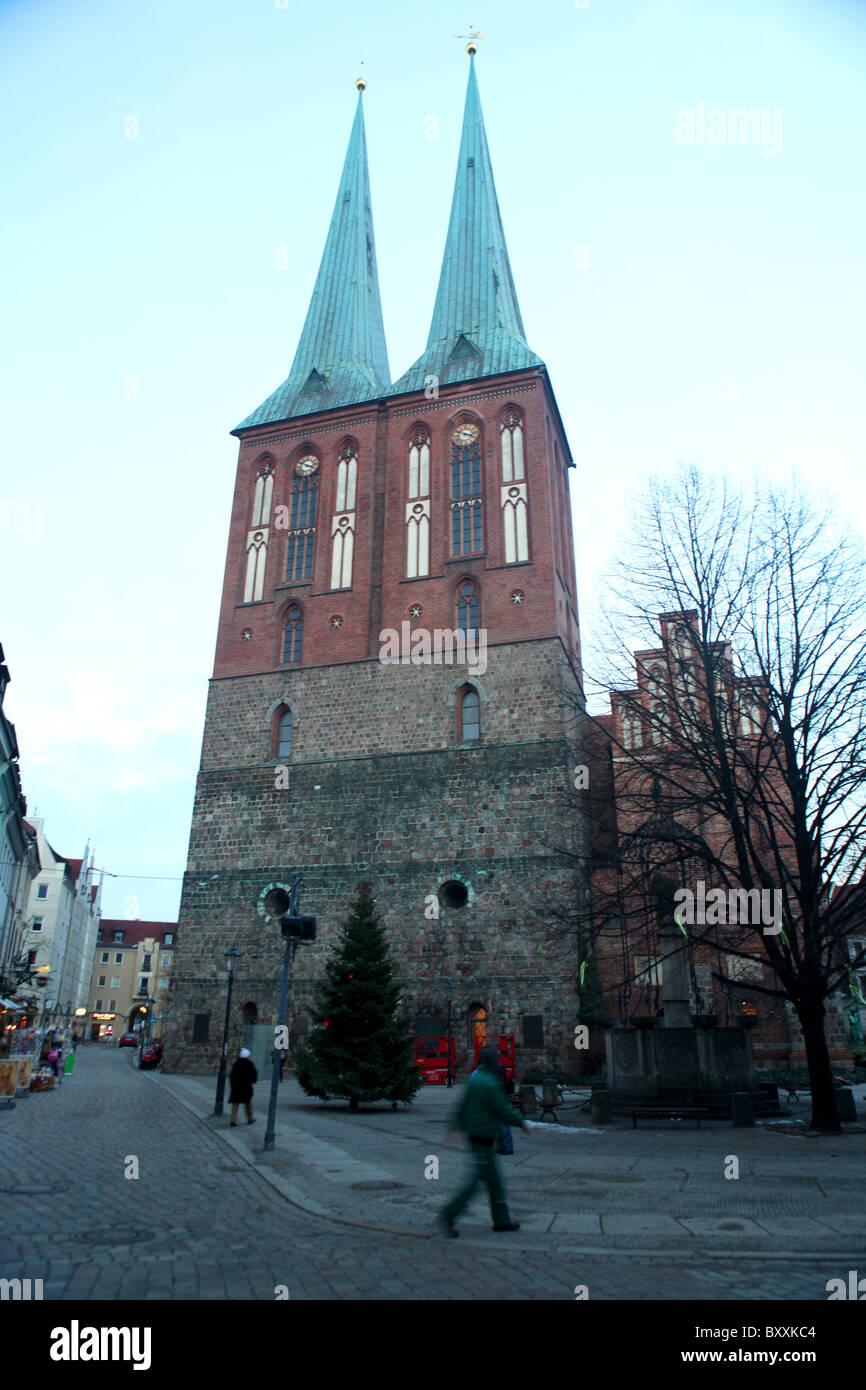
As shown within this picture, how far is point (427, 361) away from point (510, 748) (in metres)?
16.8

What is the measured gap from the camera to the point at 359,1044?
59.7ft

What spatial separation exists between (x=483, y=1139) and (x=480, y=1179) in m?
0.35

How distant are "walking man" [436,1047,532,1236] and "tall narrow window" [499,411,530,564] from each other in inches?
982

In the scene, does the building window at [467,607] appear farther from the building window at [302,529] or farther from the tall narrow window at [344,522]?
the building window at [302,529]

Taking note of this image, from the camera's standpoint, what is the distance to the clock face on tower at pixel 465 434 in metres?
33.4

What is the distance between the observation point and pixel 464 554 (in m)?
31.6

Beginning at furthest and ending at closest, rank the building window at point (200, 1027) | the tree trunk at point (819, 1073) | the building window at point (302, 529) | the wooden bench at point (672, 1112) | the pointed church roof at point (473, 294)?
1. the pointed church roof at point (473, 294)
2. the building window at point (302, 529)
3. the building window at point (200, 1027)
4. the wooden bench at point (672, 1112)
5. the tree trunk at point (819, 1073)

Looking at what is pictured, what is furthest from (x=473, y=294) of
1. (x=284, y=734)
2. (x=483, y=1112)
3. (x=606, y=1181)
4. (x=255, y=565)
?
(x=483, y=1112)

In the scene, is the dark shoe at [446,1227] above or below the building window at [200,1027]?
below

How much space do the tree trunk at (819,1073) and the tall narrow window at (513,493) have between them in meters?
18.3

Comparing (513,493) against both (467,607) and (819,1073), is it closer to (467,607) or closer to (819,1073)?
(467,607)

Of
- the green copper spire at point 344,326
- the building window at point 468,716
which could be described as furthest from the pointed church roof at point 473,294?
the building window at point 468,716

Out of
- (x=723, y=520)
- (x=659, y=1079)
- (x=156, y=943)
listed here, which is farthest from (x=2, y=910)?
(x=156, y=943)

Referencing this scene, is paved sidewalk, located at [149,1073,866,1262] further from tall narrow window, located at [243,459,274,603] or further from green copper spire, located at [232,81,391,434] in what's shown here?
green copper spire, located at [232,81,391,434]
